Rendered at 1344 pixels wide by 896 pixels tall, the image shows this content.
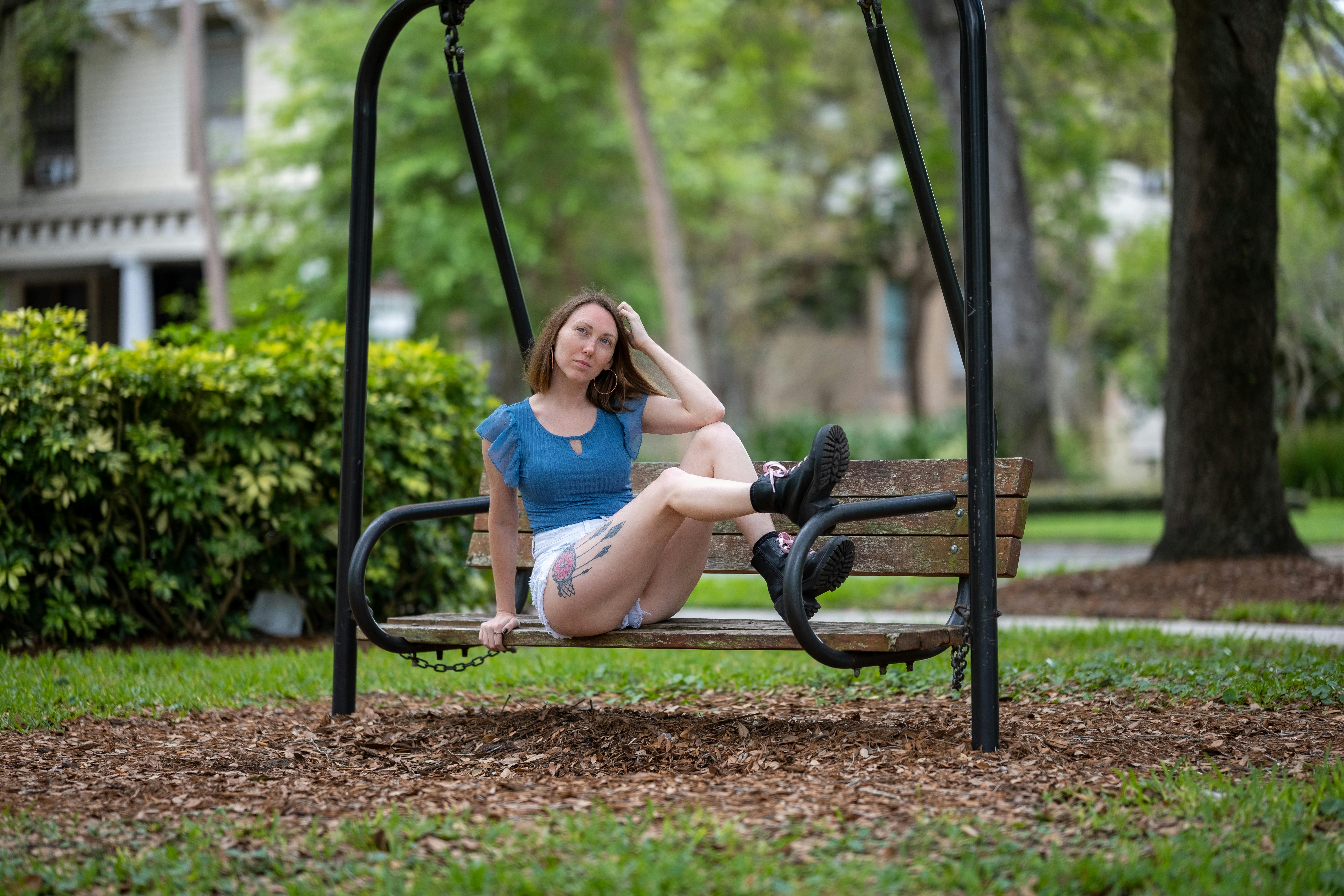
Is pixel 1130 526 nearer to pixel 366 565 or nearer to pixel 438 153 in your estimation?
pixel 438 153

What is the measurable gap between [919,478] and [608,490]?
3.36 ft

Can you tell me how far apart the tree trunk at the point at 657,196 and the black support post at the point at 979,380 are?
15.6 metres

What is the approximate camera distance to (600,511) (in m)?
4.38

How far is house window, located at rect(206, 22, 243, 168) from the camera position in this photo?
880 inches

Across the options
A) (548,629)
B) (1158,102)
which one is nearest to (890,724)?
(548,629)

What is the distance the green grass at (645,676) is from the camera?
4875mm

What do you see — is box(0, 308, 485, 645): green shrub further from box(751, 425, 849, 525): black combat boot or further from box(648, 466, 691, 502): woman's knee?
box(751, 425, 849, 525): black combat boot

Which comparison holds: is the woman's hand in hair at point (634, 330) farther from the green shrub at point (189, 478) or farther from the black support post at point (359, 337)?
the green shrub at point (189, 478)

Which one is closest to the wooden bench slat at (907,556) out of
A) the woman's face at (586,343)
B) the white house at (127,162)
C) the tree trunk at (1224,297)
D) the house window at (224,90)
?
the woman's face at (586,343)

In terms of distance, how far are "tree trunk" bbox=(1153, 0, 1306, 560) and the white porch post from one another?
1683cm

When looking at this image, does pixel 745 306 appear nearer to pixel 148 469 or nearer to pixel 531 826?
pixel 148 469

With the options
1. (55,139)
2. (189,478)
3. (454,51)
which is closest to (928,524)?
(454,51)

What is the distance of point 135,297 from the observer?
21.0 metres

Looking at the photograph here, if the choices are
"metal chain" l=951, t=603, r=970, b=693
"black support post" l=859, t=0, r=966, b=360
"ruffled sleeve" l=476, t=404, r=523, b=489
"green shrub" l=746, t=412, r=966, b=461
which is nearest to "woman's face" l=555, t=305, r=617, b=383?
"ruffled sleeve" l=476, t=404, r=523, b=489
